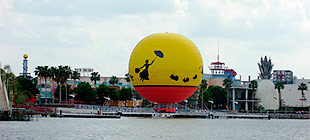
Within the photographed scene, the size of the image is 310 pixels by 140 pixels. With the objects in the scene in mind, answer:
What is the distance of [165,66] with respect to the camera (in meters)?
96.1

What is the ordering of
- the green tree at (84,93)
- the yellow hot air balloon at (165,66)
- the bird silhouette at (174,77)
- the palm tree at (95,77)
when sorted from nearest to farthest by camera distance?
the yellow hot air balloon at (165,66)
the bird silhouette at (174,77)
the green tree at (84,93)
the palm tree at (95,77)

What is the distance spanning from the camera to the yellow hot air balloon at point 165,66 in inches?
3797

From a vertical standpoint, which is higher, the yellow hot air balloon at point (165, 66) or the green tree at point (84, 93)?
the yellow hot air balloon at point (165, 66)

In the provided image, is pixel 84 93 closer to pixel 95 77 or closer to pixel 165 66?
pixel 95 77

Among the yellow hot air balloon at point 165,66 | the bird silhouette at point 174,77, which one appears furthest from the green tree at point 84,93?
the bird silhouette at point 174,77

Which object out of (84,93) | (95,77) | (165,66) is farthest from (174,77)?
(95,77)

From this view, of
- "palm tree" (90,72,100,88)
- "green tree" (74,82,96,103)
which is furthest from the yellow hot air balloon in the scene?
"palm tree" (90,72,100,88)

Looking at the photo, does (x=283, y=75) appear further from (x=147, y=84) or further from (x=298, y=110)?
(x=147, y=84)

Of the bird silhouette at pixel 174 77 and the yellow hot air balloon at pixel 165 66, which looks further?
the bird silhouette at pixel 174 77

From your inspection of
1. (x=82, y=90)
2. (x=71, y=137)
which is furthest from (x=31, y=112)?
(x=82, y=90)

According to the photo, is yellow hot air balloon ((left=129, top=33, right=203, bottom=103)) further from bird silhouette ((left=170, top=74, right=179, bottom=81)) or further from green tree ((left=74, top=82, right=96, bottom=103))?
green tree ((left=74, top=82, right=96, bottom=103))

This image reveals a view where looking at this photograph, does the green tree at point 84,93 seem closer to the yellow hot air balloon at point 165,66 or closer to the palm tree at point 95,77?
the palm tree at point 95,77

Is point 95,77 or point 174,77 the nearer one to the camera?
point 174,77

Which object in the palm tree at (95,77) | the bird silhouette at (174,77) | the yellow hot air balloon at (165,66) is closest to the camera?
the yellow hot air balloon at (165,66)
